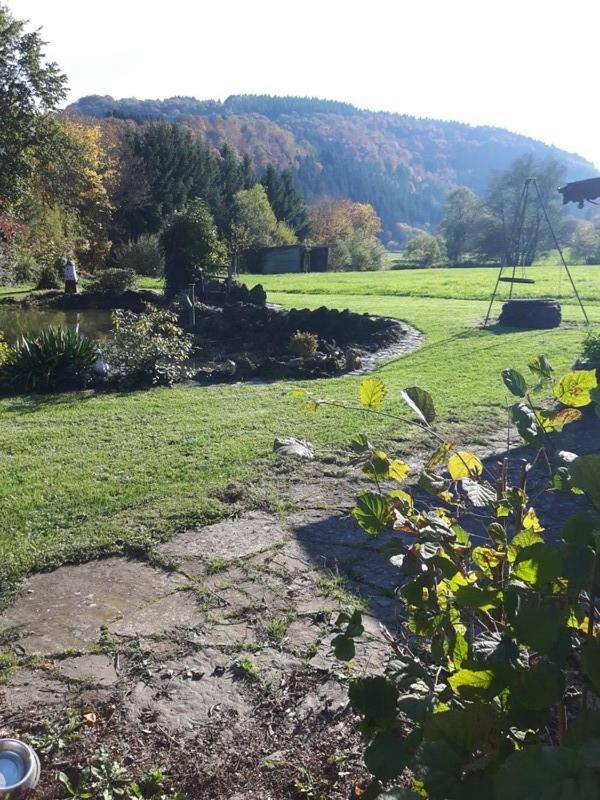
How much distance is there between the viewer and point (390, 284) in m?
25.4

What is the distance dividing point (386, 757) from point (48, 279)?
2839 cm

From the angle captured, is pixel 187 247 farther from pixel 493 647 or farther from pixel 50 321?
pixel 493 647

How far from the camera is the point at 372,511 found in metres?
1.40

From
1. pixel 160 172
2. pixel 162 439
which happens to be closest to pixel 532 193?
pixel 160 172

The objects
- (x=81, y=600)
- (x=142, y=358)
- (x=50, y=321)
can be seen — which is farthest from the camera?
(x=50, y=321)

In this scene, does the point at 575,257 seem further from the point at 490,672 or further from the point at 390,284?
the point at 490,672

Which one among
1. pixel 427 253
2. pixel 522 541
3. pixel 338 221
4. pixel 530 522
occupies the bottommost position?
pixel 427 253

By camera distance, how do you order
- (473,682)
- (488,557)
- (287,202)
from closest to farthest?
(473,682) → (488,557) → (287,202)

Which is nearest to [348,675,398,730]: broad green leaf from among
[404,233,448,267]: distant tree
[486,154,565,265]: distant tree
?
[404,233,448,267]: distant tree

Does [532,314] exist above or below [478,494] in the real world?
below

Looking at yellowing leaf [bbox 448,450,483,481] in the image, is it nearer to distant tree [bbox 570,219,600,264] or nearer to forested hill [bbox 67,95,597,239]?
distant tree [bbox 570,219,600,264]

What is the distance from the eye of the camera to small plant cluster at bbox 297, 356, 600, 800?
0.92 meters

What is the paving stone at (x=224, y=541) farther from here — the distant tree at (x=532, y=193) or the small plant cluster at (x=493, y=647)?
the distant tree at (x=532, y=193)

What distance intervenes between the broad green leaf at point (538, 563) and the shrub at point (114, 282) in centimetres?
2250
